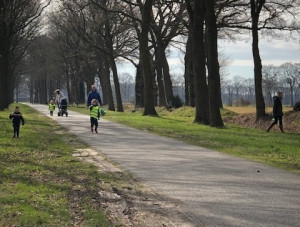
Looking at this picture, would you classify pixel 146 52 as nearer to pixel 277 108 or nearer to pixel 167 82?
pixel 277 108

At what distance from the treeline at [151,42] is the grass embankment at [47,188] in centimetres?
1127

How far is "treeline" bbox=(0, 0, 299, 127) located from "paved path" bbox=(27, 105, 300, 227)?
384 inches

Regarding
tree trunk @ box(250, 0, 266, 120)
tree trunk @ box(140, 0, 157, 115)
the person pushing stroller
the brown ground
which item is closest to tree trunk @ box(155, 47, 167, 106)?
tree trunk @ box(140, 0, 157, 115)

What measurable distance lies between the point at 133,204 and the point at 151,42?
120 ft

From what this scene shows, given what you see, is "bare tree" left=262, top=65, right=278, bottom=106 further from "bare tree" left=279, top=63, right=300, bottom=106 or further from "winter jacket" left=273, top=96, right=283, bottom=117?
"winter jacket" left=273, top=96, right=283, bottom=117

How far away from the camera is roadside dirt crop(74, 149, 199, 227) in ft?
18.9

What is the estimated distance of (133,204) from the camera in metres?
6.63

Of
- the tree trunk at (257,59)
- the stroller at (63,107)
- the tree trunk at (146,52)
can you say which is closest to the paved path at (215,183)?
the tree trunk at (257,59)

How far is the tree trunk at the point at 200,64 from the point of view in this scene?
22.8 meters

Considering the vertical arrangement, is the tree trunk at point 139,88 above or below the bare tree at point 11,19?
below

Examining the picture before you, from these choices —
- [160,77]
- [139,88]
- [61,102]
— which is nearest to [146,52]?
[61,102]

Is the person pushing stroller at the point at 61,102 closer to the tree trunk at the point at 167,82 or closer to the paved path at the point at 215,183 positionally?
the tree trunk at the point at 167,82

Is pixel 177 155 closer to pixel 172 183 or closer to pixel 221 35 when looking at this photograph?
pixel 172 183

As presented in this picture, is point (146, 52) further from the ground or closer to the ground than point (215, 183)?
further from the ground
